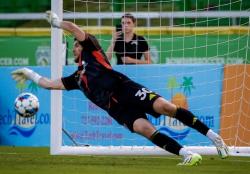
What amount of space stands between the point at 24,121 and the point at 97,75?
3781 millimetres

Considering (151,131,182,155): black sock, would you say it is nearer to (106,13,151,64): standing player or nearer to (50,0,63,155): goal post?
(50,0,63,155): goal post

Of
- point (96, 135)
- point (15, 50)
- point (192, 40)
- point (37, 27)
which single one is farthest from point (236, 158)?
point (37, 27)

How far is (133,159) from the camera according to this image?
1195 cm

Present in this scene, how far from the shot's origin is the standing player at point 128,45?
13.7 m

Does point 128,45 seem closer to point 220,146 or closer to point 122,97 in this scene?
point 122,97

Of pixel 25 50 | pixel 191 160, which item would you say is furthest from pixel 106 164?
pixel 25 50

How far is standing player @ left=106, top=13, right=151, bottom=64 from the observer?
13.7 m

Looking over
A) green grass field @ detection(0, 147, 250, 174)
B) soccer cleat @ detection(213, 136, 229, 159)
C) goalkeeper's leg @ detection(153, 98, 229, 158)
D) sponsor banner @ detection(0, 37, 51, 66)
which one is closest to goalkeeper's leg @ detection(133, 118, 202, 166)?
green grass field @ detection(0, 147, 250, 174)

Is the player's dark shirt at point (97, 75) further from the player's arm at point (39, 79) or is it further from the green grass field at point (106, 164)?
the green grass field at point (106, 164)

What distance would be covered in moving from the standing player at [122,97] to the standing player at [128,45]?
2.78 metres

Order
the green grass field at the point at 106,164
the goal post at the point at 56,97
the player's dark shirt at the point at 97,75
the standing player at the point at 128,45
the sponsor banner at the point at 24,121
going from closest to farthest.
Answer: the green grass field at the point at 106,164 → the player's dark shirt at the point at 97,75 → the goal post at the point at 56,97 → the standing player at the point at 128,45 → the sponsor banner at the point at 24,121

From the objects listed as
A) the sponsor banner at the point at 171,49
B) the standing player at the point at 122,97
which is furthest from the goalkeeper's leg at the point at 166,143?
the sponsor banner at the point at 171,49

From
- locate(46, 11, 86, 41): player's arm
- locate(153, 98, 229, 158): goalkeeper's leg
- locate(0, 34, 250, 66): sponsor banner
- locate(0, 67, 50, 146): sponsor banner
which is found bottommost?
locate(0, 67, 50, 146): sponsor banner

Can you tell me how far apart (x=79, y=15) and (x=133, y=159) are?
468 centimetres
